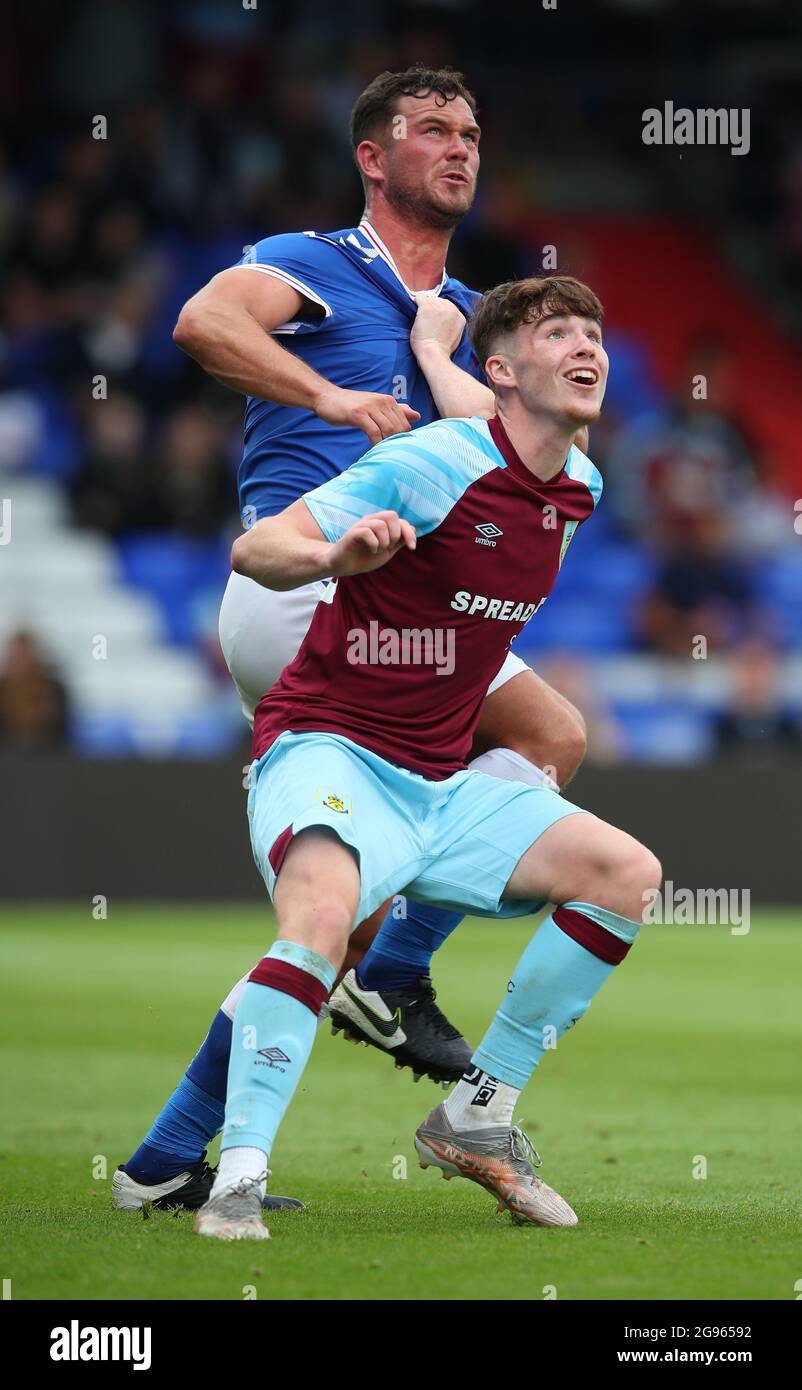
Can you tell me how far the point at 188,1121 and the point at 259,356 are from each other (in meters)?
1.89

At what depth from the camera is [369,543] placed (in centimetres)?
407

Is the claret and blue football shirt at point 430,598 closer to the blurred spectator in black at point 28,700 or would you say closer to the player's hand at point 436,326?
the player's hand at point 436,326

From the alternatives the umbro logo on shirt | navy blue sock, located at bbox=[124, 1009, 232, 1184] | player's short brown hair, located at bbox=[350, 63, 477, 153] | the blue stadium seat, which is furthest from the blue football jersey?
the blue stadium seat

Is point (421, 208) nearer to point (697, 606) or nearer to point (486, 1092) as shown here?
point (486, 1092)

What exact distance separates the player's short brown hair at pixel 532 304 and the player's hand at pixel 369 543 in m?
0.80

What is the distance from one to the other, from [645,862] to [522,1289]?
1216mm

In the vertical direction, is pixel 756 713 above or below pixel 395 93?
below

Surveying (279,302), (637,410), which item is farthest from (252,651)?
(637,410)

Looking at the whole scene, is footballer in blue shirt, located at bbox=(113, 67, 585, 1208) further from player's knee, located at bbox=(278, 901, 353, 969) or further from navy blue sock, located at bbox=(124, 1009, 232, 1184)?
player's knee, located at bbox=(278, 901, 353, 969)

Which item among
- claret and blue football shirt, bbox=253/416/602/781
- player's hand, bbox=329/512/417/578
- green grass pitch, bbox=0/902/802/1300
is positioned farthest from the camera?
claret and blue football shirt, bbox=253/416/602/781

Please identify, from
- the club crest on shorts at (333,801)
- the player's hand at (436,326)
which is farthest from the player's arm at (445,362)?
the club crest on shorts at (333,801)

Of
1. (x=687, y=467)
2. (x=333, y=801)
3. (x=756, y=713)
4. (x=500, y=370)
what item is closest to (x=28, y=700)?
(x=756, y=713)

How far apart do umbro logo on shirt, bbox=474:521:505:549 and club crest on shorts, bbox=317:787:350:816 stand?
703mm

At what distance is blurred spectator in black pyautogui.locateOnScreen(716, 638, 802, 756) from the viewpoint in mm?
14820
